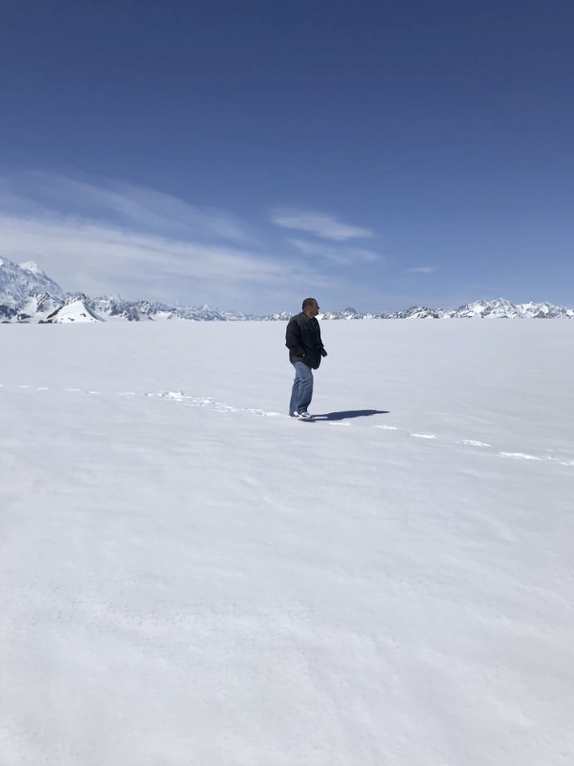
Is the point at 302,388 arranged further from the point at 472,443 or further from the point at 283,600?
the point at 283,600

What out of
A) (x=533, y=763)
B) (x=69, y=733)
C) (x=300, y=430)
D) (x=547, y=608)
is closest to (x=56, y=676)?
(x=69, y=733)

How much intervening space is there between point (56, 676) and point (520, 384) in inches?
566

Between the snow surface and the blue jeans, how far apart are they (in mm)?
1662

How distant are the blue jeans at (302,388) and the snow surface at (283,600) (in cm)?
166

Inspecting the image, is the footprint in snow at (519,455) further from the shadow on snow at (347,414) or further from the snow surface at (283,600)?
the shadow on snow at (347,414)

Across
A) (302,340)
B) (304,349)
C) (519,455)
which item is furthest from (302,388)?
(519,455)

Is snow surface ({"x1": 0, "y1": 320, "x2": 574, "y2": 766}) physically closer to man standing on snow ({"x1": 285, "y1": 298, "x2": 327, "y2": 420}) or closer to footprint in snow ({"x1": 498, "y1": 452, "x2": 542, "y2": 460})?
footprint in snow ({"x1": 498, "y1": 452, "x2": 542, "y2": 460})

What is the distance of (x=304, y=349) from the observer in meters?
8.81

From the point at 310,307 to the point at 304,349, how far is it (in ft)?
2.62

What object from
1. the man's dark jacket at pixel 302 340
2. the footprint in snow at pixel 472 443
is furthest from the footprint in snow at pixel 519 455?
the man's dark jacket at pixel 302 340

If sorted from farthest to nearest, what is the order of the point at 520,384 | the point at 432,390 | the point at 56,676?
the point at 520,384
the point at 432,390
the point at 56,676

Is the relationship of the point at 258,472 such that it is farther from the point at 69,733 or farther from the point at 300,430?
the point at 69,733

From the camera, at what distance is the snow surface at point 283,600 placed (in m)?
2.06

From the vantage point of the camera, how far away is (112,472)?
5.43 metres
